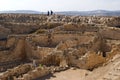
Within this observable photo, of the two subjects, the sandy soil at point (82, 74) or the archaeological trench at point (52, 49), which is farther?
the archaeological trench at point (52, 49)

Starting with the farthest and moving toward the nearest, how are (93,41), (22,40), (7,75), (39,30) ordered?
(39,30), (22,40), (93,41), (7,75)

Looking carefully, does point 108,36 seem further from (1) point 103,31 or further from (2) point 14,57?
(2) point 14,57

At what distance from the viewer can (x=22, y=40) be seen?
2666 cm

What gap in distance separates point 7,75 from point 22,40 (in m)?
11.2

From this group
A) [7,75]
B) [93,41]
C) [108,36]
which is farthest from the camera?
[108,36]

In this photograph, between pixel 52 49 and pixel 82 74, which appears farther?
pixel 52 49

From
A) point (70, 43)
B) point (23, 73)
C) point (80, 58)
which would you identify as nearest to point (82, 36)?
point (70, 43)

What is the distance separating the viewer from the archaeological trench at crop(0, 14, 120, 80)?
16856 millimetres

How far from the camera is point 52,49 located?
24391 millimetres

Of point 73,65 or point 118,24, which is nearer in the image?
point 73,65

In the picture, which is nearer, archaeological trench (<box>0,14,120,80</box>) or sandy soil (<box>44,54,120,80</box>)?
sandy soil (<box>44,54,120,80</box>)

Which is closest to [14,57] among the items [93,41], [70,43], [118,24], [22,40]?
[22,40]

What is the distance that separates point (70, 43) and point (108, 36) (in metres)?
5.67

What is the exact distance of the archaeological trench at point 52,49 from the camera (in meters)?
16.9
